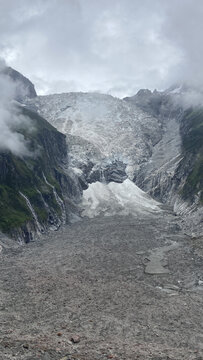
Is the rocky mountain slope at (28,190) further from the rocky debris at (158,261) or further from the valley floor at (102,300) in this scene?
the rocky debris at (158,261)

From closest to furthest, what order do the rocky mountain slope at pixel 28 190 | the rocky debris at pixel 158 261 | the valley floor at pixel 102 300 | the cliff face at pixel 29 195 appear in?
1. the valley floor at pixel 102 300
2. the rocky debris at pixel 158 261
3. the cliff face at pixel 29 195
4. the rocky mountain slope at pixel 28 190

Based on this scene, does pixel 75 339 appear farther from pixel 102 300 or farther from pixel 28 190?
pixel 28 190

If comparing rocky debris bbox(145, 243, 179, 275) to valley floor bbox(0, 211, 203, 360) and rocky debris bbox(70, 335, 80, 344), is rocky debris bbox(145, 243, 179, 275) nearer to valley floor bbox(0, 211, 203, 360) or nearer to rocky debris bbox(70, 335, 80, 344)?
valley floor bbox(0, 211, 203, 360)

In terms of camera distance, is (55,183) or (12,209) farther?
(55,183)

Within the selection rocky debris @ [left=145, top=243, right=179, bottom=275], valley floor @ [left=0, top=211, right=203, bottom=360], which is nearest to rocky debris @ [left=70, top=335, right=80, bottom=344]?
valley floor @ [left=0, top=211, right=203, bottom=360]

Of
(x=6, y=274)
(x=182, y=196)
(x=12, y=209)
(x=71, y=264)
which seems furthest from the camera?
(x=182, y=196)

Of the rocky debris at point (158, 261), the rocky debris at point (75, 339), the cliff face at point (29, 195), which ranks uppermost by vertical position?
the cliff face at point (29, 195)

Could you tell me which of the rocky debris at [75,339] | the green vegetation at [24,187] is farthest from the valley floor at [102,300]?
the green vegetation at [24,187]

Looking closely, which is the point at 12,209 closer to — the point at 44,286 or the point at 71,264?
the point at 71,264

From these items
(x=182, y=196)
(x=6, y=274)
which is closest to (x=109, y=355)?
(x=6, y=274)
